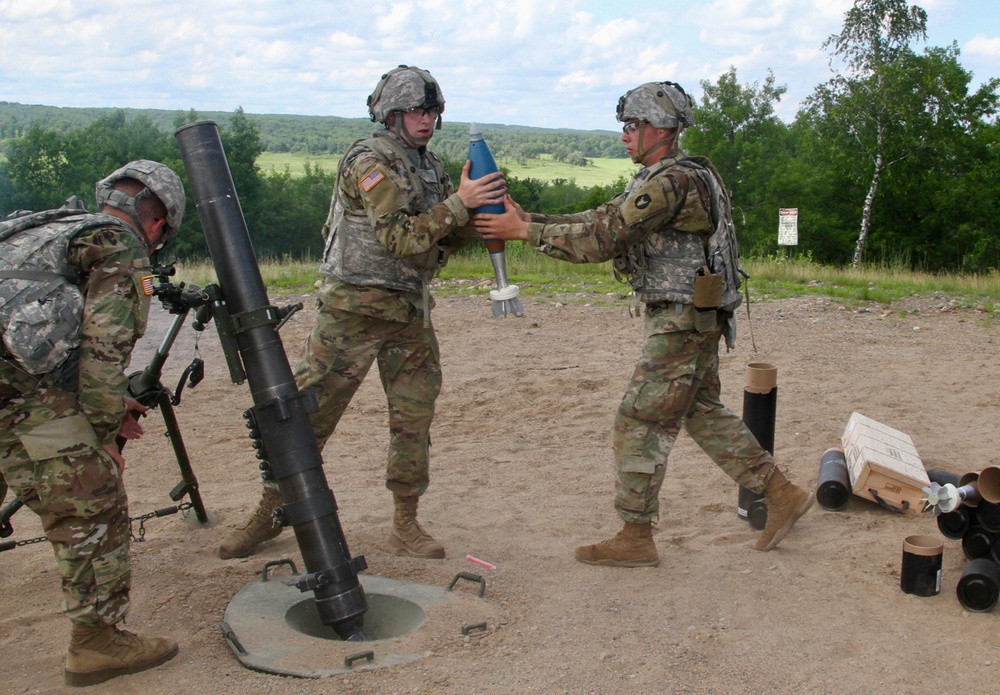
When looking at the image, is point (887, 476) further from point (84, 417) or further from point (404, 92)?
point (84, 417)

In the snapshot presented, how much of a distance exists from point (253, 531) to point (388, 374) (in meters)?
1.04

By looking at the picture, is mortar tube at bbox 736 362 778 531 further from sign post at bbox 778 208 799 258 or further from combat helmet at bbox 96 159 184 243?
sign post at bbox 778 208 799 258

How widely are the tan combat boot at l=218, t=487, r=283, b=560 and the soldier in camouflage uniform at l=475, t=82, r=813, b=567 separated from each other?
155 centimetres

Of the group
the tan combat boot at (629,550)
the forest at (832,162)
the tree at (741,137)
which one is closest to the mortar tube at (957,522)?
the tan combat boot at (629,550)

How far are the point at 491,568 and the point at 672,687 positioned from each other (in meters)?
1.37

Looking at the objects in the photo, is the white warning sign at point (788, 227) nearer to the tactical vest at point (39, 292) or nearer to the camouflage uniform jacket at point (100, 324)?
the camouflage uniform jacket at point (100, 324)

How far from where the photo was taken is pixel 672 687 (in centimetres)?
334

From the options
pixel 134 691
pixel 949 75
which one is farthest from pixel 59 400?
pixel 949 75

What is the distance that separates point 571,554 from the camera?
4.79m

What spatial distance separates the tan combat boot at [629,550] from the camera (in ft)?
14.9

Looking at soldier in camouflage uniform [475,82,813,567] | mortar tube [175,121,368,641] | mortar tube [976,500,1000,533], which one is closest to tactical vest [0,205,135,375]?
mortar tube [175,121,368,641]

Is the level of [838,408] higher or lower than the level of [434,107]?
lower

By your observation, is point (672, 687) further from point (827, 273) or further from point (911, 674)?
point (827, 273)

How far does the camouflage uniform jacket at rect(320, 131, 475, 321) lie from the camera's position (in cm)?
421
